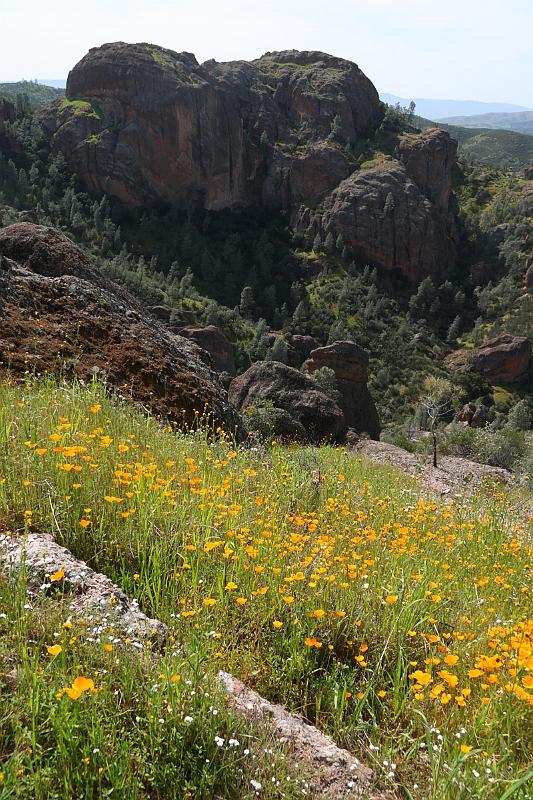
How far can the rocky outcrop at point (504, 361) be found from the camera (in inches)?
2357

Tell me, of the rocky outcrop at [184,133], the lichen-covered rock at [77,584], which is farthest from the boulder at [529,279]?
the lichen-covered rock at [77,584]

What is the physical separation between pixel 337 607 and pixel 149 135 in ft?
296

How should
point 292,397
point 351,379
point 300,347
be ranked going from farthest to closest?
1. point 300,347
2. point 351,379
3. point 292,397

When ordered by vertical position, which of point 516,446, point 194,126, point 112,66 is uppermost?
point 112,66

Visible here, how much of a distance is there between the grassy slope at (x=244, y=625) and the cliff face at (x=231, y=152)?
78457 millimetres

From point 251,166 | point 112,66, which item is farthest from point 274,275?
point 112,66

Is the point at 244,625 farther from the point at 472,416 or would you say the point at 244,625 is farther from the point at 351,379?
the point at 472,416

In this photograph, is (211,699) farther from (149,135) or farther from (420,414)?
(149,135)

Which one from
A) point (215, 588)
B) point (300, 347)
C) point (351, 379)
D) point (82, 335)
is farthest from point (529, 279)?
point (215, 588)

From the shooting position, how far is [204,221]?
81625 mm

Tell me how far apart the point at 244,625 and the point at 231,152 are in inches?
3600

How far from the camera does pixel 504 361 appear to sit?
5988 centimetres

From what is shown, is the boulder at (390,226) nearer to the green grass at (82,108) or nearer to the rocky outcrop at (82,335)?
the green grass at (82,108)

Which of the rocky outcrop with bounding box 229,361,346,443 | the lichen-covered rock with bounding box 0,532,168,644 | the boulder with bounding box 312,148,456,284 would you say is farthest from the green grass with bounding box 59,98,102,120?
the lichen-covered rock with bounding box 0,532,168,644
